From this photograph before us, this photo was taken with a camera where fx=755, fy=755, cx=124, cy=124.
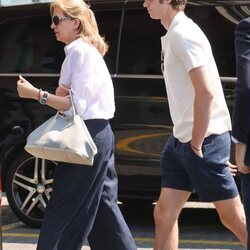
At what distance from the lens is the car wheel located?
243 inches

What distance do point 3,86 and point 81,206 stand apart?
2.45 metres

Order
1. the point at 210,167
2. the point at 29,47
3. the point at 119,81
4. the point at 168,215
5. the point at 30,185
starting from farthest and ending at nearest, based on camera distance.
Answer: the point at 29,47
the point at 30,185
the point at 119,81
the point at 168,215
the point at 210,167

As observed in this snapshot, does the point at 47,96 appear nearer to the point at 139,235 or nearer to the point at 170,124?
the point at 170,124

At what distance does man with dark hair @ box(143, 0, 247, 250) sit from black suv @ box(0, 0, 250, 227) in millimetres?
1729

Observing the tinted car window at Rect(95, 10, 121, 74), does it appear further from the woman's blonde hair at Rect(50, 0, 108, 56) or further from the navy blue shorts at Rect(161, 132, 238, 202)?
the navy blue shorts at Rect(161, 132, 238, 202)

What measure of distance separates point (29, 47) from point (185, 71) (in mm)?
2768

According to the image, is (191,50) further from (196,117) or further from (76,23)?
(76,23)

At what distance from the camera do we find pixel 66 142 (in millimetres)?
3805

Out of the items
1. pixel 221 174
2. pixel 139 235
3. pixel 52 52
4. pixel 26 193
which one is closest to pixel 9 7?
pixel 52 52

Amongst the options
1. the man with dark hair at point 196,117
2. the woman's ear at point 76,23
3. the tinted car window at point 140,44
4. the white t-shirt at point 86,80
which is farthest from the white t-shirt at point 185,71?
the tinted car window at point 140,44

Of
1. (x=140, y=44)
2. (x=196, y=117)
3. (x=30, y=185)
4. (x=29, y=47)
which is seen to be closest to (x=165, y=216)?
(x=196, y=117)

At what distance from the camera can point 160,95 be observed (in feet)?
19.0

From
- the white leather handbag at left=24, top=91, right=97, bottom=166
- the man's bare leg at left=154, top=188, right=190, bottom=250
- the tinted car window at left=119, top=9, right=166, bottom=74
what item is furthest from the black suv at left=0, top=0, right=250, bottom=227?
the white leather handbag at left=24, top=91, right=97, bottom=166

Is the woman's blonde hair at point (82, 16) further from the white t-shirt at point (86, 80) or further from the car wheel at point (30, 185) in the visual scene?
the car wheel at point (30, 185)
